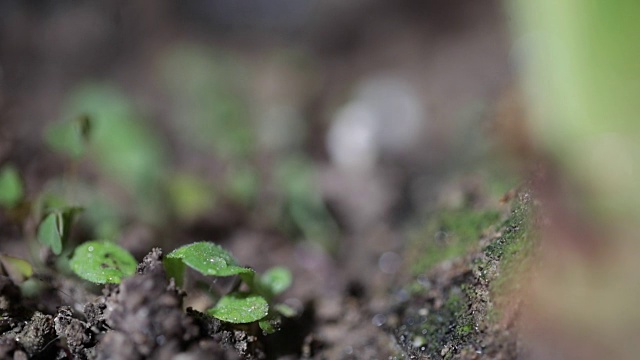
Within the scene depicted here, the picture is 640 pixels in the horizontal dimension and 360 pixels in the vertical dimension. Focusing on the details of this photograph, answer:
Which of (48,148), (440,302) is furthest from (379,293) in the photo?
(48,148)

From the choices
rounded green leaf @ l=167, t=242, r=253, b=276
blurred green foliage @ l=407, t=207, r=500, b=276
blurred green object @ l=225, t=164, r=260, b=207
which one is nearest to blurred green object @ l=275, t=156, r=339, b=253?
blurred green object @ l=225, t=164, r=260, b=207

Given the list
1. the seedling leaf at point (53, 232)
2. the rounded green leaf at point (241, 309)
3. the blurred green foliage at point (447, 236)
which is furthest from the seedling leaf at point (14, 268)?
the blurred green foliage at point (447, 236)

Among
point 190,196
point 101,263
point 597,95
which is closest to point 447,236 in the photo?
point 597,95

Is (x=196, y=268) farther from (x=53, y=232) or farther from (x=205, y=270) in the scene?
(x=53, y=232)

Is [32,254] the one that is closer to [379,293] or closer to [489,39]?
[379,293]

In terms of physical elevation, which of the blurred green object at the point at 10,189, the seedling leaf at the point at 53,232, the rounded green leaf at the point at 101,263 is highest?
the rounded green leaf at the point at 101,263

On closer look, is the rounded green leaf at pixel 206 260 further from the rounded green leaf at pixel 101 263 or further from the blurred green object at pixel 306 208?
the blurred green object at pixel 306 208
